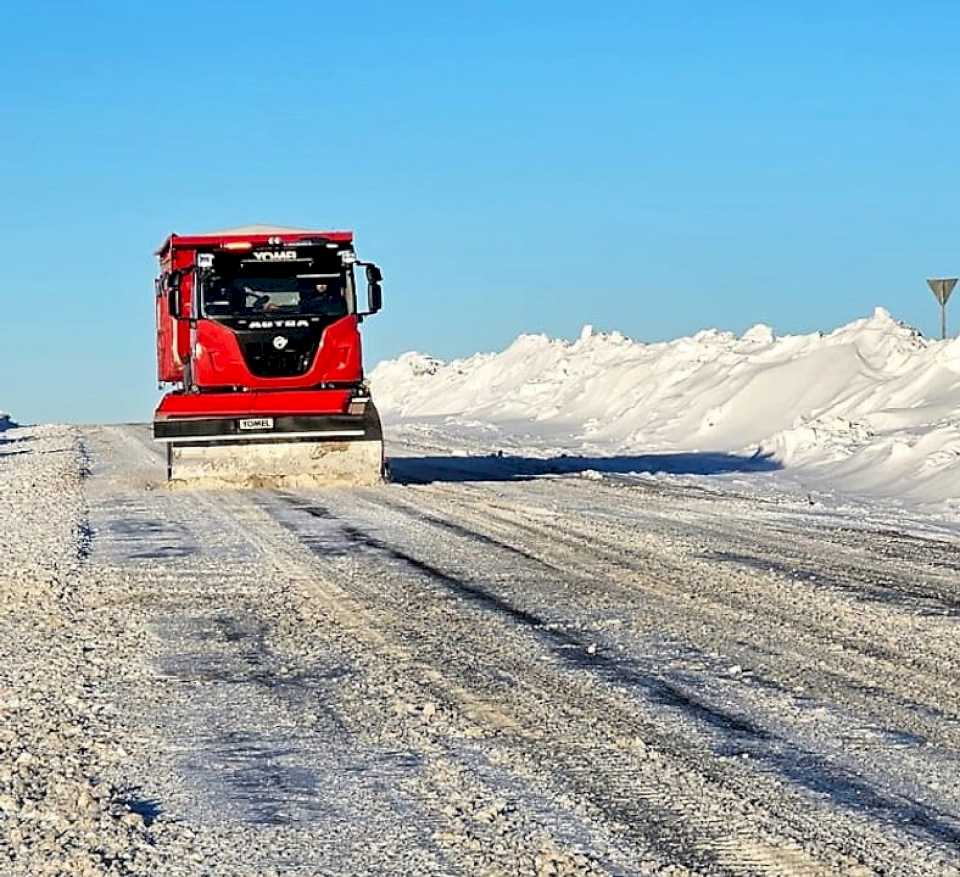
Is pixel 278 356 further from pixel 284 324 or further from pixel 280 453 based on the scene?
pixel 280 453

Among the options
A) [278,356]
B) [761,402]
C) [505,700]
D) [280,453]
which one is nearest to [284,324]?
[278,356]

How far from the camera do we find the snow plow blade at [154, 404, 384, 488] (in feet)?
63.1

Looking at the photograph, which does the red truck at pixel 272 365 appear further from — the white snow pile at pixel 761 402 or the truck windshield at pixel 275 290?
the white snow pile at pixel 761 402

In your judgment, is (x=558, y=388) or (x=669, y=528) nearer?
(x=669, y=528)

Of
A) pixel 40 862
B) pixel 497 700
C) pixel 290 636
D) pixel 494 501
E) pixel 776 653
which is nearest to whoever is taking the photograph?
pixel 40 862

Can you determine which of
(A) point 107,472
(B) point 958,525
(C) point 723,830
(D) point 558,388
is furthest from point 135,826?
(D) point 558,388

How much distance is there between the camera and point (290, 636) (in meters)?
8.91

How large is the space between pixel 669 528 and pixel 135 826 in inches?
374

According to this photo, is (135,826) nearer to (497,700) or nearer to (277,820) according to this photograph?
(277,820)

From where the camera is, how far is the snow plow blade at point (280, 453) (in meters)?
19.2

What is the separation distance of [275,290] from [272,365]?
920mm

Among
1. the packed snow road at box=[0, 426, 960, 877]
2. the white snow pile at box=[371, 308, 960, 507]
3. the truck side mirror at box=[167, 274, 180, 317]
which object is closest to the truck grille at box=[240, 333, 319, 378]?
the truck side mirror at box=[167, 274, 180, 317]

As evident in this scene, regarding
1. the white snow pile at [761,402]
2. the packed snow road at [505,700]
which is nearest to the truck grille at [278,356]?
the packed snow road at [505,700]

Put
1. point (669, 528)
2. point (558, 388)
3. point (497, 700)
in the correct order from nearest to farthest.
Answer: point (497, 700) < point (669, 528) < point (558, 388)
